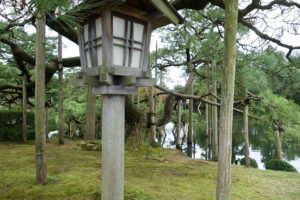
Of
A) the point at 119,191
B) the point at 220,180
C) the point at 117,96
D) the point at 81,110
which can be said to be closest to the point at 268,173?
the point at 220,180

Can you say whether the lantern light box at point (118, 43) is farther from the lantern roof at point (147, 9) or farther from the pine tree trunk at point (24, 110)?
the pine tree trunk at point (24, 110)

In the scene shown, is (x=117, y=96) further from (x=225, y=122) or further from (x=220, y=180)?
(x=220, y=180)

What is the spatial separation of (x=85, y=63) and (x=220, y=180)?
267 centimetres

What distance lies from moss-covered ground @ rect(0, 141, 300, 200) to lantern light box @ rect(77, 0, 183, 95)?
6.70ft

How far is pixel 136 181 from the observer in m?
4.14

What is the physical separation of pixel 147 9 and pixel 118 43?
660 millimetres

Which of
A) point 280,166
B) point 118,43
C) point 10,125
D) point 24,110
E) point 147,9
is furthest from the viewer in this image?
point 10,125

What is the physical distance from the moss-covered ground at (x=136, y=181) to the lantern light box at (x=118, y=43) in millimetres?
2041

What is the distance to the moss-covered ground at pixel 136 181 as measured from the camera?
11.3 ft

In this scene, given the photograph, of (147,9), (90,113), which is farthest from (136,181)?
(90,113)

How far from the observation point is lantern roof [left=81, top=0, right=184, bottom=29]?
7.55ft

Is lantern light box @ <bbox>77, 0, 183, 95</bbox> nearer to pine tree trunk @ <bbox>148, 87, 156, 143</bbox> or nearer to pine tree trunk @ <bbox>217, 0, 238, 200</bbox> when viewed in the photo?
pine tree trunk @ <bbox>217, 0, 238, 200</bbox>

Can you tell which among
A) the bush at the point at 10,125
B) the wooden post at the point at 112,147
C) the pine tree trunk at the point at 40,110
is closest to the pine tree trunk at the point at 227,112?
the wooden post at the point at 112,147

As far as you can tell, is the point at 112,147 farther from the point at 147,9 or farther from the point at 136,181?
the point at 136,181
